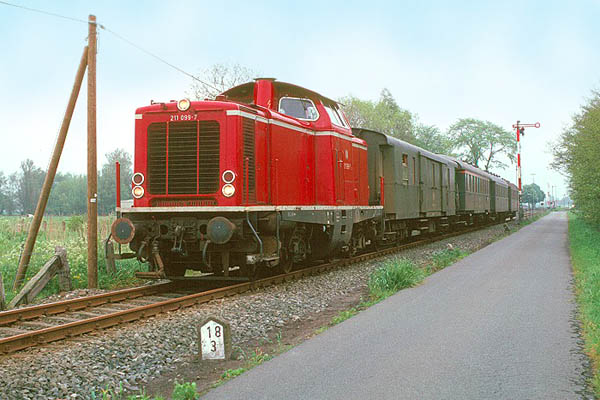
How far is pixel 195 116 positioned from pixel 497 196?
34621mm

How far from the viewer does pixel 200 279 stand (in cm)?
1059

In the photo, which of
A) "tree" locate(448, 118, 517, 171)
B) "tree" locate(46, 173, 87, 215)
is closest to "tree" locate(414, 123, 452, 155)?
"tree" locate(448, 118, 517, 171)

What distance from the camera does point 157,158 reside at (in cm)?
980

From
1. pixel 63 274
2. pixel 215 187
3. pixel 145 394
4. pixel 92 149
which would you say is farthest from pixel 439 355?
pixel 92 149

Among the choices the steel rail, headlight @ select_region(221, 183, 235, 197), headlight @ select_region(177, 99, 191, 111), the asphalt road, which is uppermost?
headlight @ select_region(177, 99, 191, 111)

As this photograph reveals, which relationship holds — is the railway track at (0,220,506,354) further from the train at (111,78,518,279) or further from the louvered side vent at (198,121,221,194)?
the louvered side vent at (198,121,221,194)

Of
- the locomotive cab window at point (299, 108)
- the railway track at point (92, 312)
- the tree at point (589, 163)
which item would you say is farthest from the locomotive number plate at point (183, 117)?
the tree at point (589, 163)

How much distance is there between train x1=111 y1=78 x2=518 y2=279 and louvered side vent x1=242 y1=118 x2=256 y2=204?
0.02 meters

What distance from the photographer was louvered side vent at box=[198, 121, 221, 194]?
9.53 meters

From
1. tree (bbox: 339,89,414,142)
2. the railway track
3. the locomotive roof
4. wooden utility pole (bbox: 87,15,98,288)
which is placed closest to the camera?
the railway track

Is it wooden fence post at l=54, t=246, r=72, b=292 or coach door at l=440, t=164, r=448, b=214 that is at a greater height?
coach door at l=440, t=164, r=448, b=214

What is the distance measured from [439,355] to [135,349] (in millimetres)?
3352

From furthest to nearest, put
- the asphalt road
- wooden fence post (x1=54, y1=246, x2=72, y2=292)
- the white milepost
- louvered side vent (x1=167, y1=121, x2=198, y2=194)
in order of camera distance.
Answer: wooden fence post (x1=54, y1=246, x2=72, y2=292) < louvered side vent (x1=167, y1=121, x2=198, y2=194) < the white milepost < the asphalt road

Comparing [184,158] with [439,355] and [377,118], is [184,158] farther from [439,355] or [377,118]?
[377,118]
